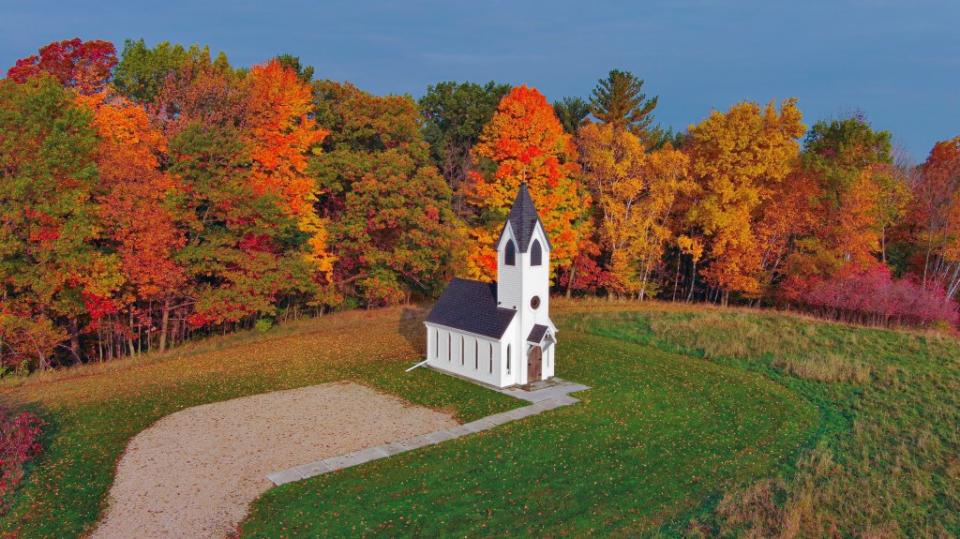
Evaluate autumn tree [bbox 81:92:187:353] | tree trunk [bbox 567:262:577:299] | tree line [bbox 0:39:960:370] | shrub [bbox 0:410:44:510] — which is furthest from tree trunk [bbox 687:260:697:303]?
shrub [bbox 0:410:44:510]

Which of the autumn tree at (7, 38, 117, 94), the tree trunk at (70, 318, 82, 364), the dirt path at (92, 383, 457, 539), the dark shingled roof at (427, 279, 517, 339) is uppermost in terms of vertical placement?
the autumn tree at (7, 38, 117, 94)

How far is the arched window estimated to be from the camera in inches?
915

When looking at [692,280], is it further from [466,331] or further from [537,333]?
[466,331]

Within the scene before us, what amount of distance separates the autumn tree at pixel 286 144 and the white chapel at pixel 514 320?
1422cm

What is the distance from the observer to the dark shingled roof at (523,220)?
74.9 ft

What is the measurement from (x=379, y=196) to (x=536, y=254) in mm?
15563

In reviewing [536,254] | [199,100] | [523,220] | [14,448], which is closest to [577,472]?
[536,254]

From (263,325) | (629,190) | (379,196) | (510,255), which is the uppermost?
(629,190)

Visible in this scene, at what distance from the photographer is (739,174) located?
4003cm

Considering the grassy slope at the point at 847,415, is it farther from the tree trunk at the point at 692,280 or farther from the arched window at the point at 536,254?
the arched window at the point at 536,254

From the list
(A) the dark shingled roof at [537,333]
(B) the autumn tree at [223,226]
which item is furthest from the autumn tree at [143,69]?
(A) the dark shingled roof at [537,333]

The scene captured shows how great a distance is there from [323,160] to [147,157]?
1042 centimetres

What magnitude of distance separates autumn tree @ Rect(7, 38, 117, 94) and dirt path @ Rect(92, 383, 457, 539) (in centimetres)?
2274

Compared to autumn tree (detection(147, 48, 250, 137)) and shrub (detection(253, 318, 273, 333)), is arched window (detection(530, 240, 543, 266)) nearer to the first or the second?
shrub (detection(253, 318, 273, 333))
